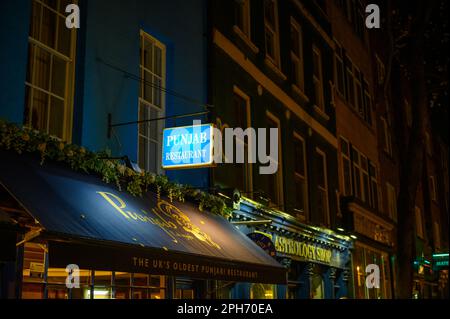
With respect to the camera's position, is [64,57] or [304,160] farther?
[304,160]

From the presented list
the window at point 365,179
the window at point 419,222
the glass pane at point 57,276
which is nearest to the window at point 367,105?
the window at point 365,179

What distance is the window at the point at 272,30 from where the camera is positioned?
16984mm

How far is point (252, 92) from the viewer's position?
50.1 feet

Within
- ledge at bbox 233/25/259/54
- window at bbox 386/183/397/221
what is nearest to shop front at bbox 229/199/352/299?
ledge at bbox 233/25/259/54

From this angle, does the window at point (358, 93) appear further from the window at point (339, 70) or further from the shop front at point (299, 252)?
the shop front at point (299, 252)

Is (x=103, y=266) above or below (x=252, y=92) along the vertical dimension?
below

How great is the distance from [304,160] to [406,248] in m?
3.83

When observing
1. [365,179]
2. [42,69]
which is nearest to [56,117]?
[42,69]

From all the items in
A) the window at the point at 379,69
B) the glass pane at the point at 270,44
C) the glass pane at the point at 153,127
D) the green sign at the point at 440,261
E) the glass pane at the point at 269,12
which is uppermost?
the window at the point at 379,69

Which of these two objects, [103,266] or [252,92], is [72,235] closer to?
[103,266]

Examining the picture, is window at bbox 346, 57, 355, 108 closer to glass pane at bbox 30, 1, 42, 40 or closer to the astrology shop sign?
the astrology shop sign

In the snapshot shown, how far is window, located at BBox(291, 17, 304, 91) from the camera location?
18.9 metres

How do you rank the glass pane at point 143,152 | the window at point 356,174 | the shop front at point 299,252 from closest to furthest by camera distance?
the glass pane at point 143,152, the shop front at point 299,252, the window at point 356,174
